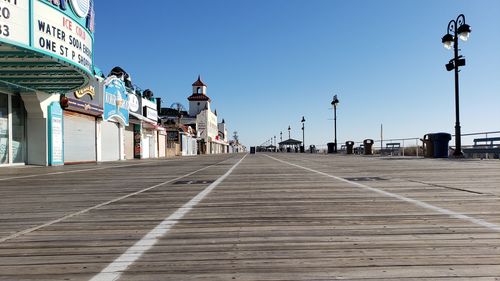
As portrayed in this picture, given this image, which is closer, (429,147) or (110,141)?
(429,147)

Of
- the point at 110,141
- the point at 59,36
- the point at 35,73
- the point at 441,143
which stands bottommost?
the point at 441,143

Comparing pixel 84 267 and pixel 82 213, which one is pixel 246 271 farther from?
pixel 82 213

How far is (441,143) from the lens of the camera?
26.3 meters

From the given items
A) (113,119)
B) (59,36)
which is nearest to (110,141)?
(113,119)

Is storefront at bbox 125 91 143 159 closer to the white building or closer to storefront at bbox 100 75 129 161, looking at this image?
storefront at bbox 100 75 129 161

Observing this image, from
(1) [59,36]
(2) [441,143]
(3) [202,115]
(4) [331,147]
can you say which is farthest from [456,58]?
(3) [202,115]

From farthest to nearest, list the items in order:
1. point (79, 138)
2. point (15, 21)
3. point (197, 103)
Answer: point (197, 103), point (79, 138), point (15, 21)

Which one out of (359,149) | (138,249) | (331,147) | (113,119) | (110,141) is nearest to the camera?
(138,249)

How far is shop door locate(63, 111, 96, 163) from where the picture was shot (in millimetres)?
25375

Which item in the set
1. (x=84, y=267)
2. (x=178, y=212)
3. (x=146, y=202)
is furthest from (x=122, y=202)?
(x=84, y=267)

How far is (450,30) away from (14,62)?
24155mm

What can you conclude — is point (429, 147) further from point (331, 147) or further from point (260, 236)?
point (331, 147)

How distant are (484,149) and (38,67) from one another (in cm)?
2401

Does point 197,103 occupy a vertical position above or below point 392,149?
above
